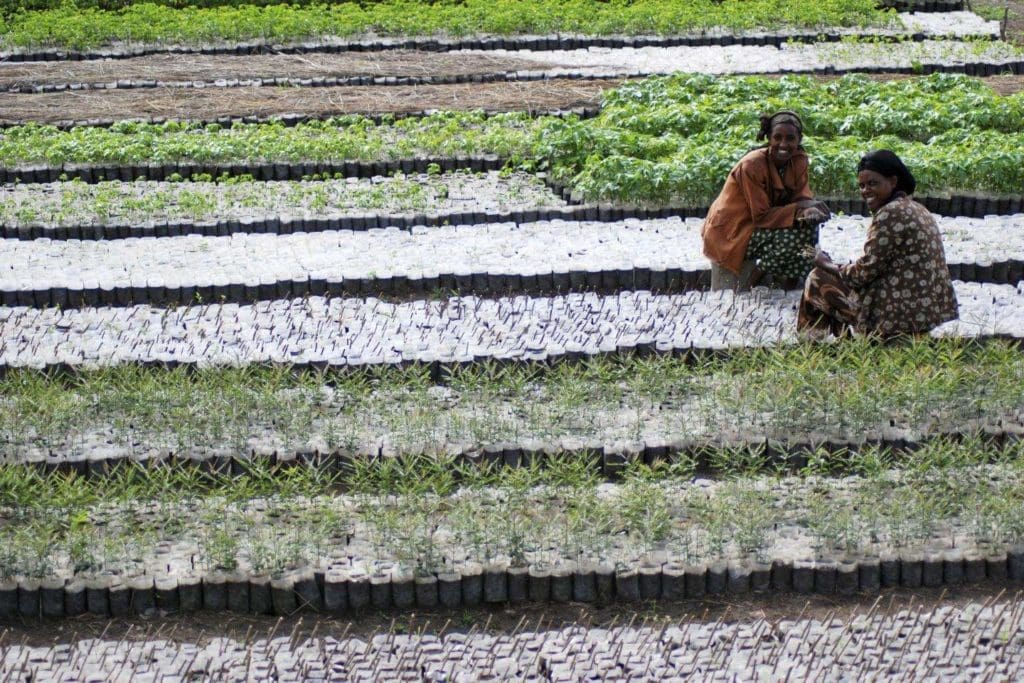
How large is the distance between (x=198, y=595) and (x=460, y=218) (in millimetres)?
5744

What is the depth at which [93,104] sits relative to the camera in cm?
1600

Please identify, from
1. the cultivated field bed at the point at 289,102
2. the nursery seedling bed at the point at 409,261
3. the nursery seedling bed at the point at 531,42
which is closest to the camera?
the nursery seedling bed at the point at 409,261

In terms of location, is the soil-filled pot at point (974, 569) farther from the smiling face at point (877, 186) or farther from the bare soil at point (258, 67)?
the bare soil at point (258, 67)

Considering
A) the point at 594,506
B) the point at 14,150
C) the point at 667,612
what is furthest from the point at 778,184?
the point at 14,150

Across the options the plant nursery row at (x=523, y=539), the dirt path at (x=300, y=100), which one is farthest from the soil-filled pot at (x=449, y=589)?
the dirt path at (x=300, y=100)

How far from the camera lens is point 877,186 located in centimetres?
803

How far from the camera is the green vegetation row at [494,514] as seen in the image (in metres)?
6.21

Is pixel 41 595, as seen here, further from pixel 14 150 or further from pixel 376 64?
pixel 376 64

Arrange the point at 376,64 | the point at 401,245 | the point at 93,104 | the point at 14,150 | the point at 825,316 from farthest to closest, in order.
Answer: the point at 376,64
the point at 93,104
the point at 14,150
the point at 401,245
the point at 825,316

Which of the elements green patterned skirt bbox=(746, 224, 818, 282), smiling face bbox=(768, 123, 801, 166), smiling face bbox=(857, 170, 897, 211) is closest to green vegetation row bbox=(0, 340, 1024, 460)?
smiling face bbox=(857, 170, 897, 211)

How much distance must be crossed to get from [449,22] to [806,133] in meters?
7.93

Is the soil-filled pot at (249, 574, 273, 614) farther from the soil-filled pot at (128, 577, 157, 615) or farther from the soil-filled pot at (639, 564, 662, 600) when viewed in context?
the soil-filled pot at (639, 564, 662, 600)

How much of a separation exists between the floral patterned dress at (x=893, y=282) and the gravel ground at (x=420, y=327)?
0.30 meters

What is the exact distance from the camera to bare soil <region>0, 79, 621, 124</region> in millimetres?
15289
